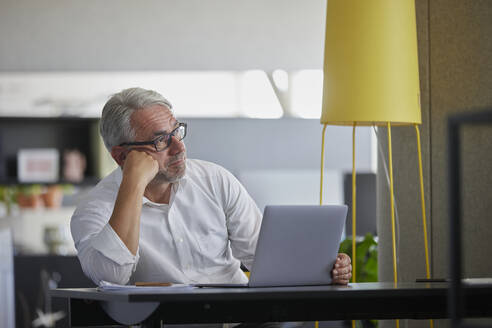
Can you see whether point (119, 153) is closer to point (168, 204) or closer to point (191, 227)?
point (168, 204)

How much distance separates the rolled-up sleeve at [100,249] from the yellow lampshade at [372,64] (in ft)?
3.19

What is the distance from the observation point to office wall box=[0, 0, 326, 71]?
5.55 meters

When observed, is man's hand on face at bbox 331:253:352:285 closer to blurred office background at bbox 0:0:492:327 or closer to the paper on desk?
the paper on desk

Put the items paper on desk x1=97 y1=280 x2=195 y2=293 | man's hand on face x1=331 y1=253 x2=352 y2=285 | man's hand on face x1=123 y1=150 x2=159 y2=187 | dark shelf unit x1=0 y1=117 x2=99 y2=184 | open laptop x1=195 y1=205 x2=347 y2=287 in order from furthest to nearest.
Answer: dark shelf unit x1=0 y1=117 x2=99 y2=184 < man's hand on face x1=123 y1=150 x2=159 y2=187 < man's hand on face x1=331 y1=253 x2=352 y2=285 < open laptop x1=195 y1=205 x2=347 y2=287 < paper on desk x1=97 y1=280 x2=195 y2=293

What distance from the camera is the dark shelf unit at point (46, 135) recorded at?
18.2 feet

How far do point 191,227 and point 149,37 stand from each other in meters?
3.41

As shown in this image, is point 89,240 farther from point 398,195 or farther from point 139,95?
point 398,195

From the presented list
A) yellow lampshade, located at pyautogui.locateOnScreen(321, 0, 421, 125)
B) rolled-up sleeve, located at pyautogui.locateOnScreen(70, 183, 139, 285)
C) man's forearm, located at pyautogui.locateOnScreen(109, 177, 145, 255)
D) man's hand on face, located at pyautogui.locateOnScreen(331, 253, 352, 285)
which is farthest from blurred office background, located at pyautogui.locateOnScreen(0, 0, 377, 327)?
man's hand on face, located at pyautogui.locateOnScreen(331, 253, 352, 285)

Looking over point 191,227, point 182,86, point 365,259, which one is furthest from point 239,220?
point 182,86

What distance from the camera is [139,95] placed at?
2.44m

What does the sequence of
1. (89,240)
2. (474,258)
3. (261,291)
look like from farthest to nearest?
(474,258)
(89,240)
(261,291)

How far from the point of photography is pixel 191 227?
2.44m

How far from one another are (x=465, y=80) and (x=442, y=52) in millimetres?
150

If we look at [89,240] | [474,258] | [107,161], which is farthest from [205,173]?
[107,161]
